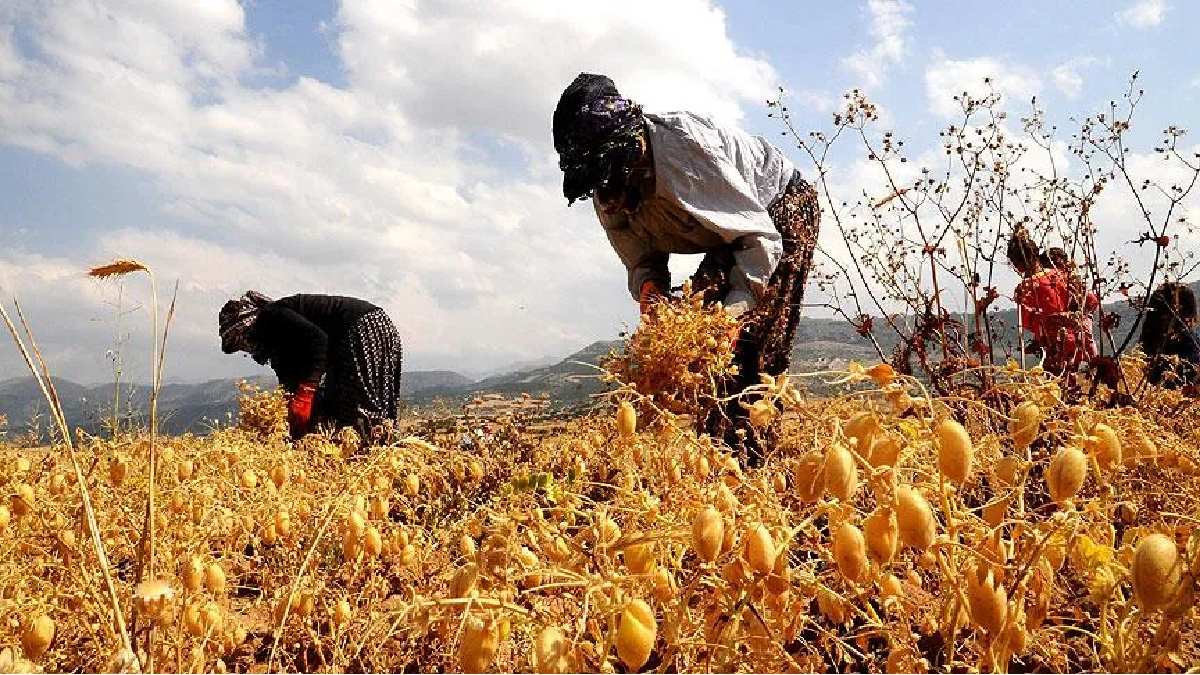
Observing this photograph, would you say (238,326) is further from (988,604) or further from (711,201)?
(988,604)

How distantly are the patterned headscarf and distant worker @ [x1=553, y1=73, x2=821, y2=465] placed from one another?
3.25 m

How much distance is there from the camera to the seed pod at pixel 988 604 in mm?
729

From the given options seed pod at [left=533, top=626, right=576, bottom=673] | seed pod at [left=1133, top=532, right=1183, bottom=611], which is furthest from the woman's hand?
seed pod at [left=1133, top=532, right=1183, bottom=611]

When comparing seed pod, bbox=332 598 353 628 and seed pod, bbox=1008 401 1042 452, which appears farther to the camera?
seed pod, bbox=332 598 353 628

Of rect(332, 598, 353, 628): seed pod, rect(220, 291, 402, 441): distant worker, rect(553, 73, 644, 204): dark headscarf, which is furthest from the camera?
rect(220, 291, 402, 441): distant worker

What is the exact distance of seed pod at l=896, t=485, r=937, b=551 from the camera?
27.9 inches

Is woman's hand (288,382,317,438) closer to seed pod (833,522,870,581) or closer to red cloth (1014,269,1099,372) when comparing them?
red cloth (1014,269,1099,372)

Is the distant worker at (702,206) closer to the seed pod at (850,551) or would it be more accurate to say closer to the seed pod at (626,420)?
the seed pod at (626,420)

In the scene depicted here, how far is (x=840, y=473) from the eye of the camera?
0.72 m

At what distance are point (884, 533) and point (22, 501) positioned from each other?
69.2 inches

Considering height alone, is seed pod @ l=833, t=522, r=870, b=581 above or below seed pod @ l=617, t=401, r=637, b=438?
below

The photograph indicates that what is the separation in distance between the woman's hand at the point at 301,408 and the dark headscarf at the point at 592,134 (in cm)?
295

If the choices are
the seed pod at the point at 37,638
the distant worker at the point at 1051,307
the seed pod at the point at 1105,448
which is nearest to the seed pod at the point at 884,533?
the seed pod at the point at 1105,448

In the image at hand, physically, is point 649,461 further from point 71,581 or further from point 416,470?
point 71,581
